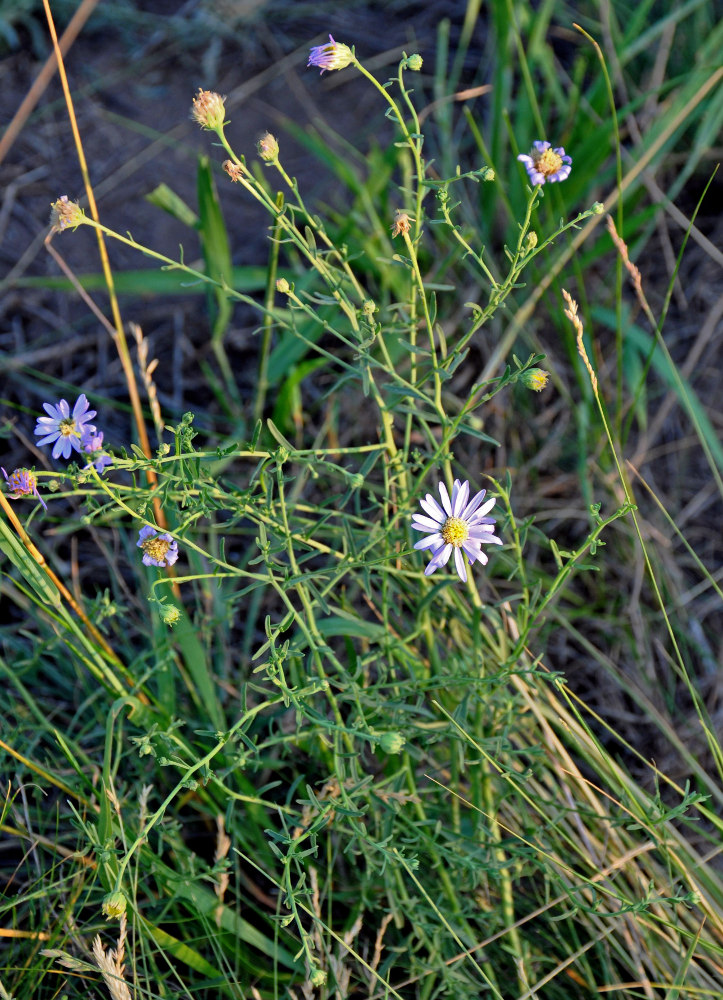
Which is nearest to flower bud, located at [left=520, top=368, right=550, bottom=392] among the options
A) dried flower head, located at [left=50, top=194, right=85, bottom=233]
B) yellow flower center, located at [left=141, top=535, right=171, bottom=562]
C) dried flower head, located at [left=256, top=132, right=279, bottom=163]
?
dried flower head, located at [left=256, top=132, right=279, bottom=163]

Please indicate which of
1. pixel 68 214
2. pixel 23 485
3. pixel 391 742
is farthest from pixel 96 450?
pixel 391 742

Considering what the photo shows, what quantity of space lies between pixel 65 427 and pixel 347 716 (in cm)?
75

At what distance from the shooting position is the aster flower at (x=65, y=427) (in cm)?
131

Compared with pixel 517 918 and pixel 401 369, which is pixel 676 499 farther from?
pixel 517 918

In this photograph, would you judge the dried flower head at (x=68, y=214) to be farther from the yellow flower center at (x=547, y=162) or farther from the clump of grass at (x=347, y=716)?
the yellow flower center at (x=547, y=162)

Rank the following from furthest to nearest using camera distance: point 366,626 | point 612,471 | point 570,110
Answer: point 570,110
point 612,471
point 366,626

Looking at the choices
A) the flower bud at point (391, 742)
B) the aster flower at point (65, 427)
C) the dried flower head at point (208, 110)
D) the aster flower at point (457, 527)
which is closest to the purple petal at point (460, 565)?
the aster flower at point (457, 527)

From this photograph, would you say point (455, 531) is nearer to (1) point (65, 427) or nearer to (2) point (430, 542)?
(2) point (430, 542)

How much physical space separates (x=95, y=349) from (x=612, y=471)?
4.67 feet

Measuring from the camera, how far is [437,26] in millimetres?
2807

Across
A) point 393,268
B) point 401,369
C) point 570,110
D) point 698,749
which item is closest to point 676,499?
point 698,749

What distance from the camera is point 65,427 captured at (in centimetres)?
136

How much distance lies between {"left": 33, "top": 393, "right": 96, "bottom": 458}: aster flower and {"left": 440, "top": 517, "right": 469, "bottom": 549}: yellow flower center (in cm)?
53

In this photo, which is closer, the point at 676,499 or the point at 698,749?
the point at 698,749
